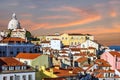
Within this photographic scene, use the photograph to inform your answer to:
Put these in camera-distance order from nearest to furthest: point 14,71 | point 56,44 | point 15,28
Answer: point 14,71, point 56,44, point 15,28

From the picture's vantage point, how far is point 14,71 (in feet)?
78.5

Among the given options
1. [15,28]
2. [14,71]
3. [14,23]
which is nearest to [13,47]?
[14,71]

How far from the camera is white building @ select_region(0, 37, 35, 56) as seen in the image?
131ft

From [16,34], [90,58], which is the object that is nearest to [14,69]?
[90,58]

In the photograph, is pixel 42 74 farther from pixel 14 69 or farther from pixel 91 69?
pixel 91 69

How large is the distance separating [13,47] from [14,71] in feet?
55.0

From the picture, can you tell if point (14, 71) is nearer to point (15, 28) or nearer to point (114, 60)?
point (114, 60)

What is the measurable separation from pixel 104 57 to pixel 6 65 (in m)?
24.6

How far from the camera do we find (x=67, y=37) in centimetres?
9025

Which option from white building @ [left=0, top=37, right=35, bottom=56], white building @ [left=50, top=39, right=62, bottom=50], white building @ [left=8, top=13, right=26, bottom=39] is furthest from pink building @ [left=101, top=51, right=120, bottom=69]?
white building @ [left=8, top=13, right=26, bottom=39]

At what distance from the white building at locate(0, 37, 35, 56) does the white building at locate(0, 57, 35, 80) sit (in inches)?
573

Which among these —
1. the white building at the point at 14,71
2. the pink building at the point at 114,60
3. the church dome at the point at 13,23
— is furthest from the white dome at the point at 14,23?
the white building at the point at 14,71

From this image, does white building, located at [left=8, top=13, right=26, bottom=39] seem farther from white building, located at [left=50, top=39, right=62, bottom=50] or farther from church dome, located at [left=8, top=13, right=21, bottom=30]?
white building, located at [left=50, top=39, right=62, bottom=50]

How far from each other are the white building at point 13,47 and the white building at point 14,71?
14.5 meters
